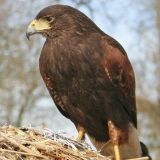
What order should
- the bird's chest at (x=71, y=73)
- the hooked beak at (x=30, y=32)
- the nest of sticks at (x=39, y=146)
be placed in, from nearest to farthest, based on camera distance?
the nest of sticks at (x=39, y=146)
the bird's chest at (x=71, y=73)
the hooked beak at (x=30, y=32)

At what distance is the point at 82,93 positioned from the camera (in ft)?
18.7

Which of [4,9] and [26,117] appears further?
[26,117]

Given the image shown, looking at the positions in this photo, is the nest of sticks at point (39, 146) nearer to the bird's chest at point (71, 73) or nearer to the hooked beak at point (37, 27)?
the bird's chest at point (71, 73)

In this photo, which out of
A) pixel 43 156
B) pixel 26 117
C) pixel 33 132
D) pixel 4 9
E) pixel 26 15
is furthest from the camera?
pixel 26 117

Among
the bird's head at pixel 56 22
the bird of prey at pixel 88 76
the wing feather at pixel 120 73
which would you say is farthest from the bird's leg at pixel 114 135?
the bird's head at pixel 56 22

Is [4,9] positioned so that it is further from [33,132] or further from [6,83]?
[33,132]

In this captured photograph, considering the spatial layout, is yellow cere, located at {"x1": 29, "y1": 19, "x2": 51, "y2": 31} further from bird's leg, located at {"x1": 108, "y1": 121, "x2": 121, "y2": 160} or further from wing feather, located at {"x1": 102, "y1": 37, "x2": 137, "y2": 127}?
bird's leg, located at {"x1": 108, "y1": 121, "x2": 121, "y2": 160}

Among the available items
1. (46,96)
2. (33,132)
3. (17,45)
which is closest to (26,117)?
(46,96)

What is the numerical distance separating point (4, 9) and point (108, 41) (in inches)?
289

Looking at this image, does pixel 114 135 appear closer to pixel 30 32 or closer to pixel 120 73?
pixel 120 73

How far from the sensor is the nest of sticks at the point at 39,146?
407 cm

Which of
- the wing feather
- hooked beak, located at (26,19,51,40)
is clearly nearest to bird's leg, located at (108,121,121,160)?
the wing feather

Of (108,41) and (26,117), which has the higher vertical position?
(108,41)

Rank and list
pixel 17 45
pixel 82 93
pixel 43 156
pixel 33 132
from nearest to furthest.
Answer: pixel 43 156
pixel 33 132
pixel 82 93
pixel 17 45
